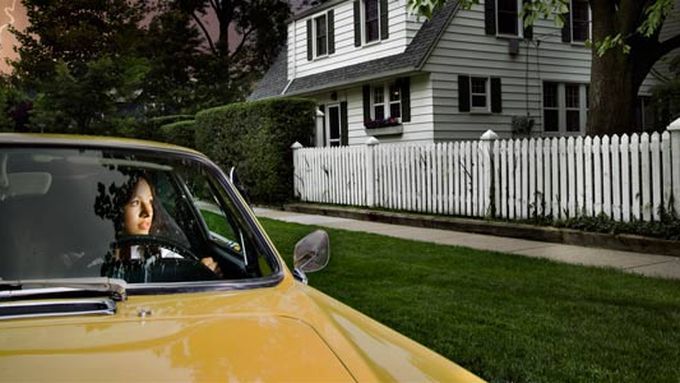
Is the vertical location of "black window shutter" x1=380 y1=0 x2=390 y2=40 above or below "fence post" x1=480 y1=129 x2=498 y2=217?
above

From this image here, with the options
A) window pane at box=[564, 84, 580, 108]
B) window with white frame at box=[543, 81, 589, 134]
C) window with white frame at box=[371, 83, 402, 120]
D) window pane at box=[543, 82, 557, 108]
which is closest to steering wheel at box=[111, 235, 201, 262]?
window with white frame at box=[371, 83, 402, 120]

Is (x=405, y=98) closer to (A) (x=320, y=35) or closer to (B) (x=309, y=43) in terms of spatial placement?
(A) (x=320, y=35)

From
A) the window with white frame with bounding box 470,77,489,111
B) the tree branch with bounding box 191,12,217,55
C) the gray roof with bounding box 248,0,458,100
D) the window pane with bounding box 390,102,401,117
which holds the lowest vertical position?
the window pane with bounding box 390,102,401,117

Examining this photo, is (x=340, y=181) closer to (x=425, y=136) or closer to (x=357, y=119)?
(x=425, y=136)

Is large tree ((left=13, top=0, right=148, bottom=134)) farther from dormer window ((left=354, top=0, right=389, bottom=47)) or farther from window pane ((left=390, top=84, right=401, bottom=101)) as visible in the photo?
window pane ((left=390, top=84, right=401, bottom=101))

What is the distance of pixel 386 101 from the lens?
19.4 meters

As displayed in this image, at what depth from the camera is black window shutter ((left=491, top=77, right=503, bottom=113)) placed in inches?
749

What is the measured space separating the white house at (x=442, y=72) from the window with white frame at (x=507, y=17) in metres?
0.03

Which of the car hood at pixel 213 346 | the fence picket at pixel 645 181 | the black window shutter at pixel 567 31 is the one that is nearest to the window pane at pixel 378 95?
the black window shutter at pixel 567 31

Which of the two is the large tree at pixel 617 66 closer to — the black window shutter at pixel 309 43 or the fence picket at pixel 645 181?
the fence picket at pixel 645 181

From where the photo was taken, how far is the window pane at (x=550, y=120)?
20.4 m

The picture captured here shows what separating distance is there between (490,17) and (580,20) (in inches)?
153

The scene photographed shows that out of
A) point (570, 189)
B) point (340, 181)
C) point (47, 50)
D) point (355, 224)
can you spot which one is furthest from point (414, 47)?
point (47, 50)

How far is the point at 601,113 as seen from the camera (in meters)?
10.8
